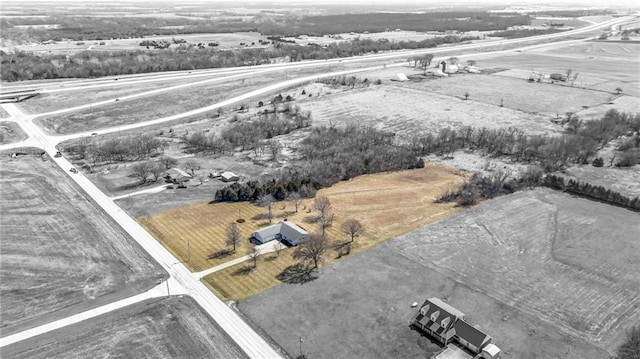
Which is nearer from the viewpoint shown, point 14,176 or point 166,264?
point 166,264

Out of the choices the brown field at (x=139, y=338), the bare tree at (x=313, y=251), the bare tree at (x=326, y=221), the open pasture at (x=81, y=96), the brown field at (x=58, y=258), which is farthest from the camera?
the open pasture at (x=81, y=96)

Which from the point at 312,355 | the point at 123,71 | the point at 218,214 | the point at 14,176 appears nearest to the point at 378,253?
the point at 312,355

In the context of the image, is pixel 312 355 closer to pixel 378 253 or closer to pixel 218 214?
pixel 378 253

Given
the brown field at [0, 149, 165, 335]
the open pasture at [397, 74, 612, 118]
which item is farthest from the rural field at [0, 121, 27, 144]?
the open pasture at [397, 74, 612, 118]

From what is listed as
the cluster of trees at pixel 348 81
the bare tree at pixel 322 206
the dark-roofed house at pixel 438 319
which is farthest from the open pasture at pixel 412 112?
the dark-roofed house at pixel 438 319

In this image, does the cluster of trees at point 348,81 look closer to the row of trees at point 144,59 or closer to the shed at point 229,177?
the row of trees at point 144,59

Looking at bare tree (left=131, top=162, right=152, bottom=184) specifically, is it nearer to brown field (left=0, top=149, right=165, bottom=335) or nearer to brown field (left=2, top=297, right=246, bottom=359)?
brown field (left=0, top=149, right=165, bottom=335)

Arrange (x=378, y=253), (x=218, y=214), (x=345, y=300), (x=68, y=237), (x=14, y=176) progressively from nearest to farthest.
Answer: (x=345, y=300)
(x=378, y=253)
(x=68, y=237)
(x=218, y=214)
(x=14, y=176)
